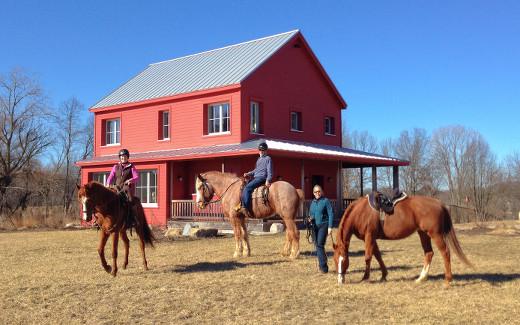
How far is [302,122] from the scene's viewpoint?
1055 inches

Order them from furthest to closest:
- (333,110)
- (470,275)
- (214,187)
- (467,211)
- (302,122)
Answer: (467,211), (333,110), (302,122), (214,187), (470,275)

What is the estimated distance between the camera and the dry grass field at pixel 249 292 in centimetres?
650

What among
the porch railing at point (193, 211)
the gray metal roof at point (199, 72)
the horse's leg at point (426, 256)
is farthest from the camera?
the gray metal roof at point (199, 72)

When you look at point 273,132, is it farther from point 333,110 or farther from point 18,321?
point 18,321

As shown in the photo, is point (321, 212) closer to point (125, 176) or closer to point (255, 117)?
point (125, 176)

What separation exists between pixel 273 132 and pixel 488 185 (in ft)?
106

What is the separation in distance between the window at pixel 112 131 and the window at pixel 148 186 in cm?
429

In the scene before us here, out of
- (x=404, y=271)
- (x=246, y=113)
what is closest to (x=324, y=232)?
(x=404, y=271)

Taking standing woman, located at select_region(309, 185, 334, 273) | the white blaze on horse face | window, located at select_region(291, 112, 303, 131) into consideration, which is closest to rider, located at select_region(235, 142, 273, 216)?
standing woman, located at select_region(309, 185, 334, 273)

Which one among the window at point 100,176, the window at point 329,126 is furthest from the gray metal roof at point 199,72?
the window at point 329,126

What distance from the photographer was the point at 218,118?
2433cm

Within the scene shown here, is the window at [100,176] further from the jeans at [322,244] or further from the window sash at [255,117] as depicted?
the jeans at [322,244]

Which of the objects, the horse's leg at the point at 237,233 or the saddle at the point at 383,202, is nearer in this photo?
the saddle at the point at 383,202

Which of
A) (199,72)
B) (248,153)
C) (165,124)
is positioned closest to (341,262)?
(248,153)
